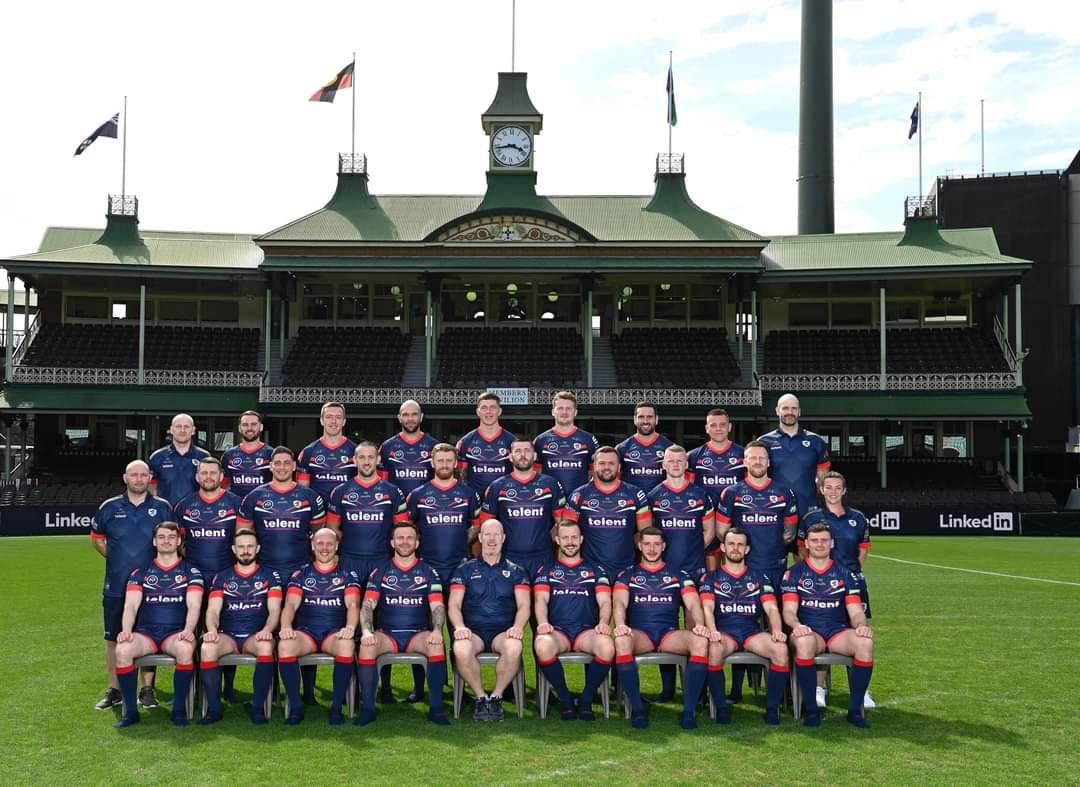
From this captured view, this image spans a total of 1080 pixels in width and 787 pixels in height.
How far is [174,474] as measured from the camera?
29.8 ft

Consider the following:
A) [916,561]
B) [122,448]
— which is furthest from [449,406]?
[916,561]

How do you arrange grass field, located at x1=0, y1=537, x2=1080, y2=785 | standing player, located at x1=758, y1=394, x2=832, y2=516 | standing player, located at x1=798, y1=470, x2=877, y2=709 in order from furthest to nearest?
standing player, located at x1=758, y1=394, x2=832, y2=516, standing player, located at x1=798, y1=470, x2=877, y2=709, grass field, located at x1=0, y1=537, x2=1080, y2=785

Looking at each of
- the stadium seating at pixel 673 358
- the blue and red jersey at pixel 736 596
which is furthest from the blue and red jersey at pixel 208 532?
the stadium seating at pixel 673 358

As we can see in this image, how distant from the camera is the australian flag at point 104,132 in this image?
3406cm

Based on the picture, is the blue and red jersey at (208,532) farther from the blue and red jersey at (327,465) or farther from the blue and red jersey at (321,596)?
the blue and red jersey at (327,465)

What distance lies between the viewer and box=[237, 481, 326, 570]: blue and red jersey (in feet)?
26.4

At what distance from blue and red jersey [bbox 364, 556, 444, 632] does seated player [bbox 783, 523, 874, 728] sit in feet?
9.32

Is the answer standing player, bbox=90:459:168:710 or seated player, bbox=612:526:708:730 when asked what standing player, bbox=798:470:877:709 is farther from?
standing player, bbox=90:459:168:710

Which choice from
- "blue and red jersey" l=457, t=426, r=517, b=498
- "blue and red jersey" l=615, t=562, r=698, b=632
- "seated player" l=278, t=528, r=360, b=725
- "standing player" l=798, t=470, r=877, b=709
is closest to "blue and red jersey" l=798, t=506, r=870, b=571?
"standing player" l=798, t=470, r=877, b=709

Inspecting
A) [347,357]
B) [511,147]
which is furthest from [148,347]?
[511,147]

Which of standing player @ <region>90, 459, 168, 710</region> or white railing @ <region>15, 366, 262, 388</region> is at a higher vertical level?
white railing @ <region>15, 366, 262, 388</region>

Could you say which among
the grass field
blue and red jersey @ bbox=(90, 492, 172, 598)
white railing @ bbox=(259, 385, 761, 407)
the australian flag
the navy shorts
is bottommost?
the grass field

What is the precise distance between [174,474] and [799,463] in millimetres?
5917

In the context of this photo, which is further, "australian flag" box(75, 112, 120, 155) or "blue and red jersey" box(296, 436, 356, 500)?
"australian flag" box(75, 112, 120, 155)
